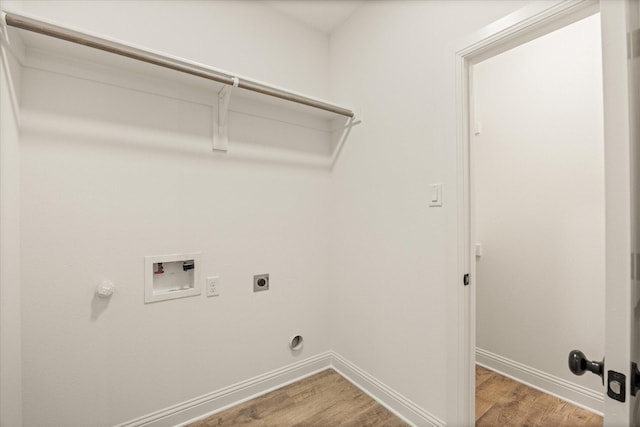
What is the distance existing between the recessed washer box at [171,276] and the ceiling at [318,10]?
5.69 feet

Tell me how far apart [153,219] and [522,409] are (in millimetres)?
2457

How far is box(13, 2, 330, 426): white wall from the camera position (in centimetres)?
125

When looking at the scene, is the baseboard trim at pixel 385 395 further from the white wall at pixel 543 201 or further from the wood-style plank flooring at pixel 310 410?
the white wall at pixel 543 201

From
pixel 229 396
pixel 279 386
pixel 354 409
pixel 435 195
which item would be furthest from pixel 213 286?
pixel 435 195

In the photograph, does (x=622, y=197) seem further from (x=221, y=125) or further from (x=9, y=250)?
(x=9, y=250)

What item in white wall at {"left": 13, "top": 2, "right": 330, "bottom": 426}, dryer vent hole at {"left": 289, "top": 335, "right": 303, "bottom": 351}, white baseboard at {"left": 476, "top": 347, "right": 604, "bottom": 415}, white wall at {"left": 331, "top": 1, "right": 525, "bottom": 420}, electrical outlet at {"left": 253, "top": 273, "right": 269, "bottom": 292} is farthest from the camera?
dryer vent hole at {"left": 289, "top": 335, "right": 303, "bottom": 351}

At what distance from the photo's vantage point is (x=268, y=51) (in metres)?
1.90

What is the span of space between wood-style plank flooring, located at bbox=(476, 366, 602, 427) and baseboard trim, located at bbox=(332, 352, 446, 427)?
0.38 m

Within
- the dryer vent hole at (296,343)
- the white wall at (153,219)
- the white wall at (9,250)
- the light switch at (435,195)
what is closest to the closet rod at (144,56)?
the white wall at (9,250)

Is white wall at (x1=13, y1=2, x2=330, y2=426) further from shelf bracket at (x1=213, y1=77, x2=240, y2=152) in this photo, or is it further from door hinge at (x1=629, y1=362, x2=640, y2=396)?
door hinge at (x1=629, y1=362, x2=640, y2=396)

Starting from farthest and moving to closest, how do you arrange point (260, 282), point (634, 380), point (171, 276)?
point (260, 282)
point (171, 276)
point (634, 380)

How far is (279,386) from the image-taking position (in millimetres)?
1898

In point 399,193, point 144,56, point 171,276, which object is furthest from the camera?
point 399,193

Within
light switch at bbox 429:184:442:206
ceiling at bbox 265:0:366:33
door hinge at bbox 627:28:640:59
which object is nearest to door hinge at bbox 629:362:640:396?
door hinge at bbox 627:28:640:59
